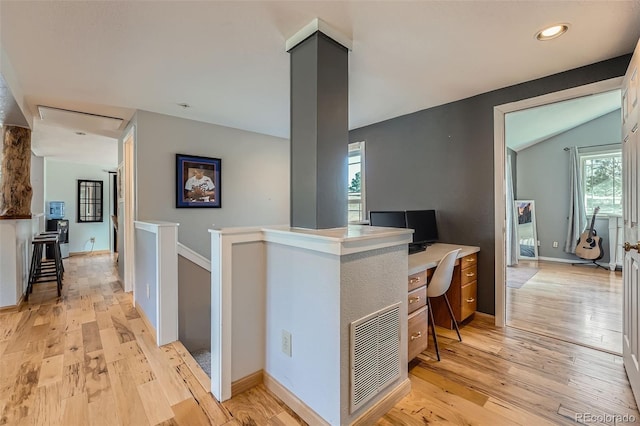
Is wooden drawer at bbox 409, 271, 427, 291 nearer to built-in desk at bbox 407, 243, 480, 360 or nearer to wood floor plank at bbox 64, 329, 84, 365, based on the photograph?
built-in desk at bbox 407, 243, 480, 360

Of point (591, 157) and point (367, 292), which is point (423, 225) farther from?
point (591, 157)

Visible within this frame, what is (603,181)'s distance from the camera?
534 cm

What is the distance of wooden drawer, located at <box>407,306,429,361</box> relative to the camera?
1973mm

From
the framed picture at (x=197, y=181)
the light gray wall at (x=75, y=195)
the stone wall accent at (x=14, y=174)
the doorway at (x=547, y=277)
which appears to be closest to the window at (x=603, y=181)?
the doorway at (x=547, y=277)

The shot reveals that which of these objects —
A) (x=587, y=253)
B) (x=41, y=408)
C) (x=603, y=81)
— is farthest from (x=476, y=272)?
(x=587, y=253)

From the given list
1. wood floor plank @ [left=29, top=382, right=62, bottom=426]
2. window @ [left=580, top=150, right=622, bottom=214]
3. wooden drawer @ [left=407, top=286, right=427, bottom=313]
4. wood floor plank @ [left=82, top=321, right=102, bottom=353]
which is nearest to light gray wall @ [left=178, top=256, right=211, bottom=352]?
wood floor plank @ [left=82, top=321, right=102, bottom=353]

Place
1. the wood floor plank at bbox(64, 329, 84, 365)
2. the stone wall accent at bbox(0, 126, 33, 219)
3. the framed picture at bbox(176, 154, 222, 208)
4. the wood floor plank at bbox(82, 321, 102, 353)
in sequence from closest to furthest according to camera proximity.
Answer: the wood floor plank at bbox(64, 329, 84, 365)
the wood floor plank at bbox(82, 321, 102, 353)
the stone wall accent at bbox(0, 126, 33, 219)
the framed picture at bbox(176, 154, 222, 208)

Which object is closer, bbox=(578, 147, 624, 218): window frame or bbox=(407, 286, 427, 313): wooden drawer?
bbox=(407, 286, 427, 313): wooden drawer

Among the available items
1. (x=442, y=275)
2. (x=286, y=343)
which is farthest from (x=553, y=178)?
(x=286, y=343)

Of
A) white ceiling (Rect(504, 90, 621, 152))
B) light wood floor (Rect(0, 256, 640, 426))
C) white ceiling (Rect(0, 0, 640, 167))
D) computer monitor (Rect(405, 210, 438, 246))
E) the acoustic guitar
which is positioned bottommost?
light wood floor (Rect(0, 256, 640, 426))

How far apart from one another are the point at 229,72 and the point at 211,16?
70cm

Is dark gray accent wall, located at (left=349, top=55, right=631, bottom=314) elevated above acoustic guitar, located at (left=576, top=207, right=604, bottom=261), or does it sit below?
above

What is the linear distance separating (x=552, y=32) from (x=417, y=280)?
1.85 metres

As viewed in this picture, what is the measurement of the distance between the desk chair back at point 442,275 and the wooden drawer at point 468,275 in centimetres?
47
